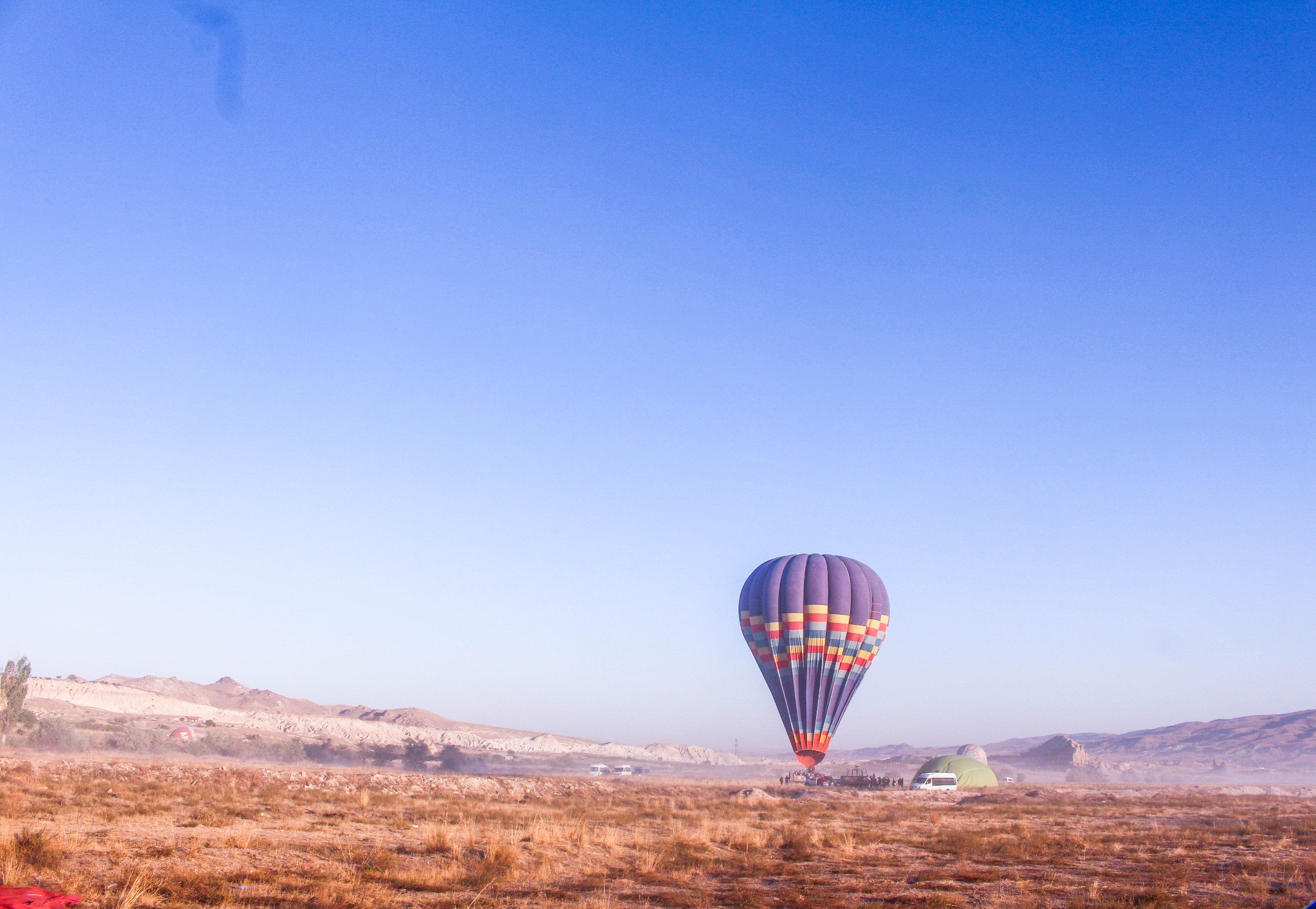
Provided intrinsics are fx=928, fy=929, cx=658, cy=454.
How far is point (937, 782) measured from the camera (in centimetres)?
5656

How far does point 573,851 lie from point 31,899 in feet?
38.3

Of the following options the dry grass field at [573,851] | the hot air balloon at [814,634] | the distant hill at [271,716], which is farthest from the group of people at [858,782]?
the distant hill at [271,716]

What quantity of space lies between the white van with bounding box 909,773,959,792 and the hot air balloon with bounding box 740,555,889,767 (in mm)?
7051

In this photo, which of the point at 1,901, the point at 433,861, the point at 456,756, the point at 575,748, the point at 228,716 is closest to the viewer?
the point at 1,901

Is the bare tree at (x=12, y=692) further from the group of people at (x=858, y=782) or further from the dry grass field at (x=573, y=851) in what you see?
the group of people at (x=858, y=782)

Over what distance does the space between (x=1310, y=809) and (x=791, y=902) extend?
40198mm

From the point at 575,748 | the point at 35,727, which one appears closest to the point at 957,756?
the point at 35,727

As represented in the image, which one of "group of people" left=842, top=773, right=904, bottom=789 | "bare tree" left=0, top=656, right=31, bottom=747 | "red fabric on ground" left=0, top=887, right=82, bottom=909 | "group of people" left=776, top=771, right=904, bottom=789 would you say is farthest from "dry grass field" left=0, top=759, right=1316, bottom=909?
"bare tree" left=0, top=656, right=31, bottom=747

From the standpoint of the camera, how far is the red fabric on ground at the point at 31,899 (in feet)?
30.0

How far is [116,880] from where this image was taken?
13.3 meters

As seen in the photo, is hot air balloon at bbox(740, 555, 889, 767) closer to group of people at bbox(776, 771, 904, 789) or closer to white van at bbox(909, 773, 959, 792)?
group of people at bbox(776, 771, 904, 789)

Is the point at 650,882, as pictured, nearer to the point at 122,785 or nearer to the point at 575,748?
the point at 122,785

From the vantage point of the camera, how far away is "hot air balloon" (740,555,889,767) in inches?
1992

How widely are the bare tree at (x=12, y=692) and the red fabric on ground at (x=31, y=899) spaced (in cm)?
6325
